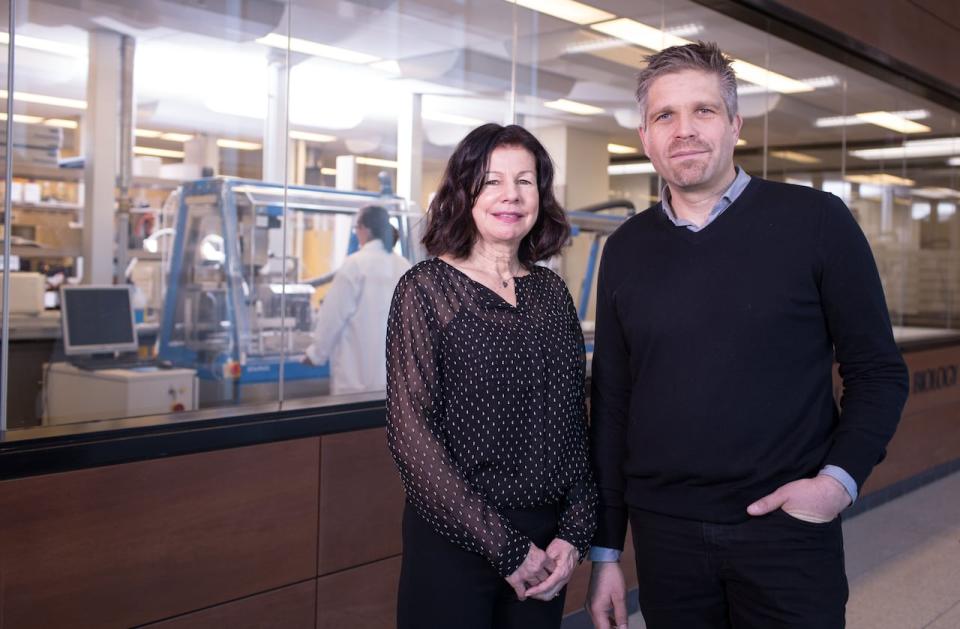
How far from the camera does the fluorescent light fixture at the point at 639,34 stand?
4.84 meters

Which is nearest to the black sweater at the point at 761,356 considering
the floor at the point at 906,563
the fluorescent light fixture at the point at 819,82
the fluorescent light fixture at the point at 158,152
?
the floor at the point at 906,563

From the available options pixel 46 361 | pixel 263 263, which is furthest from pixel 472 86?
pixel 46 361

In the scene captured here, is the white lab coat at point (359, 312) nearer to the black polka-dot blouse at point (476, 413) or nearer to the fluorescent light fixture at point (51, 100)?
the black polka-dot blouse at point (476, 413)

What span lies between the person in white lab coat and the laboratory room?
1 cm

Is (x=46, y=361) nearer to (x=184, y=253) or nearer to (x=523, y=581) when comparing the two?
(x=184, y=253)

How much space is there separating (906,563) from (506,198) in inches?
149

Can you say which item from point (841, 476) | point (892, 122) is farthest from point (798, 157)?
point (841, 476)

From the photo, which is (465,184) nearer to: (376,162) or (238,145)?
(376,162)

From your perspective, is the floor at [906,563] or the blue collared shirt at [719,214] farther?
the floor at [906,563]

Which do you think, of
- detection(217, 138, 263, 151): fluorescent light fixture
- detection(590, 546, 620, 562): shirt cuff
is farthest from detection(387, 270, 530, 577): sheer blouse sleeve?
detection(217, 138, 263, 151): fluorescent light fixture

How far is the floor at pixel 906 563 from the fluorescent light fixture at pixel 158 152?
502 cm

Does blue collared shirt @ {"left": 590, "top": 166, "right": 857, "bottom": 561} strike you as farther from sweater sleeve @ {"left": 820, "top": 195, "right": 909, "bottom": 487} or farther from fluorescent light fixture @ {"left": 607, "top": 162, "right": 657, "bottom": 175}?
fluorescent light fixture @ {"left": 607, "top": 162, "right": 657, "bottom": 175}

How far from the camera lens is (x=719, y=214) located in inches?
64.1

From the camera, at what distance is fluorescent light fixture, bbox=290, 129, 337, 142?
5559 mm
